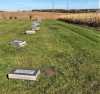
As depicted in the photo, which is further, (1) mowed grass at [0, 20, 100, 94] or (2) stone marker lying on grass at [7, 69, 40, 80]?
(2) stone marker lying on grass at [7, 69, 40, 80]

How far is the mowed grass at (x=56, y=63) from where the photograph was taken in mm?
11227

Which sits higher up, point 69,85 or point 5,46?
point 5,46

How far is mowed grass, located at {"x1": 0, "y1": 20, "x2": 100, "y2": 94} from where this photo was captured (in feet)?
36.8

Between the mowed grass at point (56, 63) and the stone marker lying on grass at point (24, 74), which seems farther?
the stone marker lying on grass at point (24, 74)

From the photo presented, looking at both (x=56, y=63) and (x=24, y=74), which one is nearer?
(x=24, y=74)

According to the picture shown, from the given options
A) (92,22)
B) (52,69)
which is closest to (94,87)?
(52,69)

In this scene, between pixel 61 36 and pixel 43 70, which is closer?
pixel 43 70

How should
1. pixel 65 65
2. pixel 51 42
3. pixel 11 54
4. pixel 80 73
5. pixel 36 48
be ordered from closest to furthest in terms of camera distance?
pixel 80 73 → pixel 65 65 → pixel 11 54 → pixel 36 48 → pixel 51 42

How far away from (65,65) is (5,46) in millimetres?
6790

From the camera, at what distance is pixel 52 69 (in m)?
13.8

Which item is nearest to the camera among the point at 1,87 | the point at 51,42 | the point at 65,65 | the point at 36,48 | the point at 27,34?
the point at 1,87

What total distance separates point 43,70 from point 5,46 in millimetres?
6630

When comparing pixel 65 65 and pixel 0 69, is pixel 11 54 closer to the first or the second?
pixel 0 69

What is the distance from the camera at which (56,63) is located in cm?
1495
